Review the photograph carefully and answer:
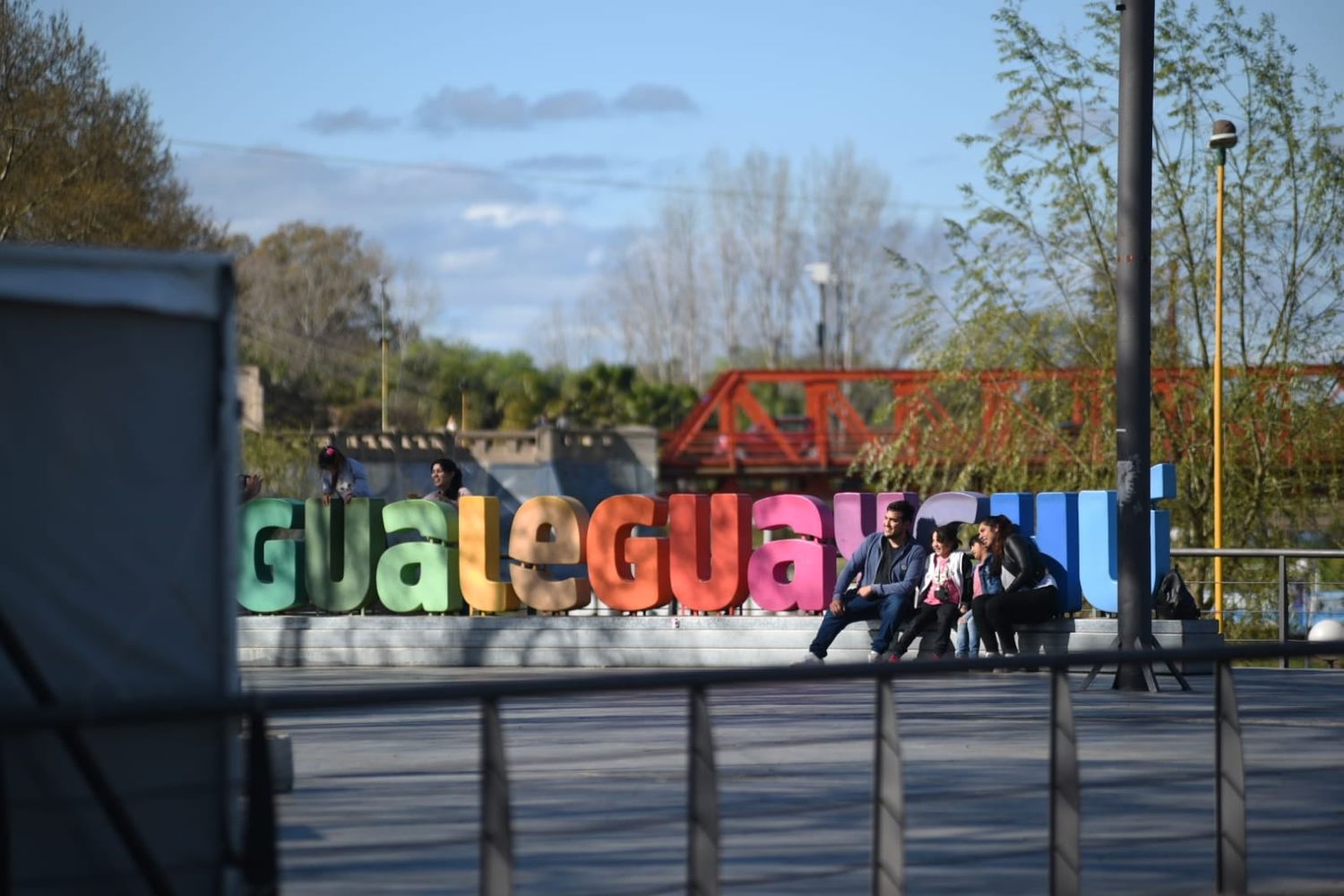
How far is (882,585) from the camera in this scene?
1545 centimetres

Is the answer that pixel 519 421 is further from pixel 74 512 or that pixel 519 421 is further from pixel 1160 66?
pixel 74 512

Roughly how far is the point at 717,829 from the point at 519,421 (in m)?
84.3

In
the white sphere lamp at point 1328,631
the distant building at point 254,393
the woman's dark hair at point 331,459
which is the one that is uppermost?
the distant building at point 254,393

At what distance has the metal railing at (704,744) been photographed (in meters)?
4.52

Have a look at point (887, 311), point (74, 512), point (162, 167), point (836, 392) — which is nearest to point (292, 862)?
point (74, 512)

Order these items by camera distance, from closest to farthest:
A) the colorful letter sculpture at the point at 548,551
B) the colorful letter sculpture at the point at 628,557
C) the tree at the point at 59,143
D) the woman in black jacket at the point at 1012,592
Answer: the woman in black jacket at the point at 1012,592, the colorful letter sculpture at the point at 628,557, the colorful letter sculpture at the point at 548,551, the tree at the point at 59,143

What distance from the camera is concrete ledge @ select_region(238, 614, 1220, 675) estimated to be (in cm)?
1655

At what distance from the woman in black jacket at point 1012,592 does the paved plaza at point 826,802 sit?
257 inches

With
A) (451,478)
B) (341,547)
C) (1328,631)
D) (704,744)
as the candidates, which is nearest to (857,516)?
(451,478)

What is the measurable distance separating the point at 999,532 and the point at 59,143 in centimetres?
2405

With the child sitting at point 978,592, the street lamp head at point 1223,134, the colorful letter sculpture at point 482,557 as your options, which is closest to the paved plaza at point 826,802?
the child sitting at point 978,592

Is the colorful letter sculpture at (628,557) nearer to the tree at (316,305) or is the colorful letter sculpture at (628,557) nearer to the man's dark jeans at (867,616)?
the man's dark jeans at (867,616)

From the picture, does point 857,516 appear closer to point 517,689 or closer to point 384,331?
point 517,689

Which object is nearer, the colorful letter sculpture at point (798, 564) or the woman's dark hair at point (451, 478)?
the colorful letter sculpture at point (798, 564)
